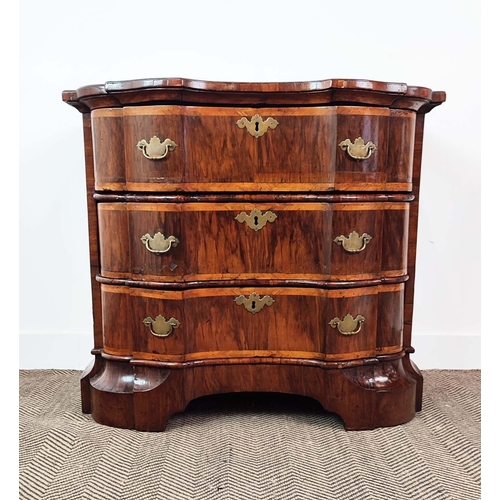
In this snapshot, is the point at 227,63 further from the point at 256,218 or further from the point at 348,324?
the point at 348,324

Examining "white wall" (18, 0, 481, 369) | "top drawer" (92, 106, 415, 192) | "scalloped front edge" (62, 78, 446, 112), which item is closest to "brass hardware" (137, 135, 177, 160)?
"top drawer" (92, 106, 415, 192)

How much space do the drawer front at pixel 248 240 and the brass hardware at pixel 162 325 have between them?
13 centimetres

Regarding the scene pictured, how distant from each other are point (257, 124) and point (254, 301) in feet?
1.81

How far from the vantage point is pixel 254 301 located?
159cm

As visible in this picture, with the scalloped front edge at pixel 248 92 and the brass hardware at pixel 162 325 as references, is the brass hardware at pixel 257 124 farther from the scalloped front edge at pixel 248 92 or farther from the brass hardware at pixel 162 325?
the brass hardware at pixel 162 325

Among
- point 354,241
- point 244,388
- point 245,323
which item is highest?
point 354,241

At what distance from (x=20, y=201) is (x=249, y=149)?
1.17 meters

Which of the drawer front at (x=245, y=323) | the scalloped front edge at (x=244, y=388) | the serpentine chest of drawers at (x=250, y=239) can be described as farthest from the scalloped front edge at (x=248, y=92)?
the scalloped front edge at (x=244, y=388)

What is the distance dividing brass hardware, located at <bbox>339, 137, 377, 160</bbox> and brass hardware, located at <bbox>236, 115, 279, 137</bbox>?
219 millimetres

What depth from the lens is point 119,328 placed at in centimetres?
162

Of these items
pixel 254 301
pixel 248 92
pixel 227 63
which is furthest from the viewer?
pixel 227 63

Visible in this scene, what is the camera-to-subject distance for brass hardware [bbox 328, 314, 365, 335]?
1.57 m

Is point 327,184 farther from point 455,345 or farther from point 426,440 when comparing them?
point 455,345

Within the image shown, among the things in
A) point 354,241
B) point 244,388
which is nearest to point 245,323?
point 244,388
